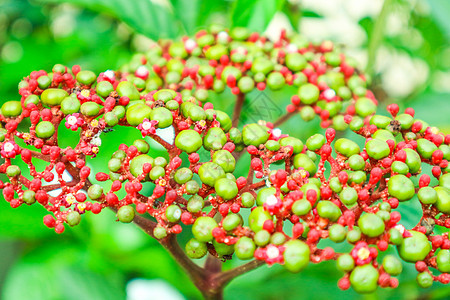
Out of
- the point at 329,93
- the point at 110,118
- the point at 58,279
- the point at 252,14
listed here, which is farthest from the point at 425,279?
the point at 58,279

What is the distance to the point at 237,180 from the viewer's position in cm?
83

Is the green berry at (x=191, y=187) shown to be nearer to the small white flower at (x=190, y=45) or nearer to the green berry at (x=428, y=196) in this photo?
the green berry at (x=428, y=196)

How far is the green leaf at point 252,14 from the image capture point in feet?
4.26

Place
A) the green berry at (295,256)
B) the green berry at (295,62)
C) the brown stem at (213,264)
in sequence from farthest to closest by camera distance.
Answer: the green berry at (295,62), the brown stem at (213,264), the green berry at (295,256)

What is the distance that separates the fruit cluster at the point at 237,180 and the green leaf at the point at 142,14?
456 millimetres

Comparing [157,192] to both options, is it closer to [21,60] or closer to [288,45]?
[288,45]

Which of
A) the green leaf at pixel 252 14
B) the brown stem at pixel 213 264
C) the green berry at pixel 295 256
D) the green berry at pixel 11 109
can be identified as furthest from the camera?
the green leaf at pixel 252 14

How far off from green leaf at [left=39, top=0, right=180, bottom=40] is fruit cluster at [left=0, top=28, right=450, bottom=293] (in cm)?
46

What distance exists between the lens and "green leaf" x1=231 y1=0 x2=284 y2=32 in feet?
4.26

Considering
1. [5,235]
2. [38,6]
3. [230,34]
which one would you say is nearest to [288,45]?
[230,34]

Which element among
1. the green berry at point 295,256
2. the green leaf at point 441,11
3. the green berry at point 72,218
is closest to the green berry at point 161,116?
the green berry at point 72,218

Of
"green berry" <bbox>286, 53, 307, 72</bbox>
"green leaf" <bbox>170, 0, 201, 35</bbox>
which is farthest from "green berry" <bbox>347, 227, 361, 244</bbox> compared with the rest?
"green leaf" <bbox>170, 0, 201, 35</bbox>

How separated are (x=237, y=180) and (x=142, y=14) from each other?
0.80m

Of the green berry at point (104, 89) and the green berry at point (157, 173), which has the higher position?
the green berry at point (104, 89)
